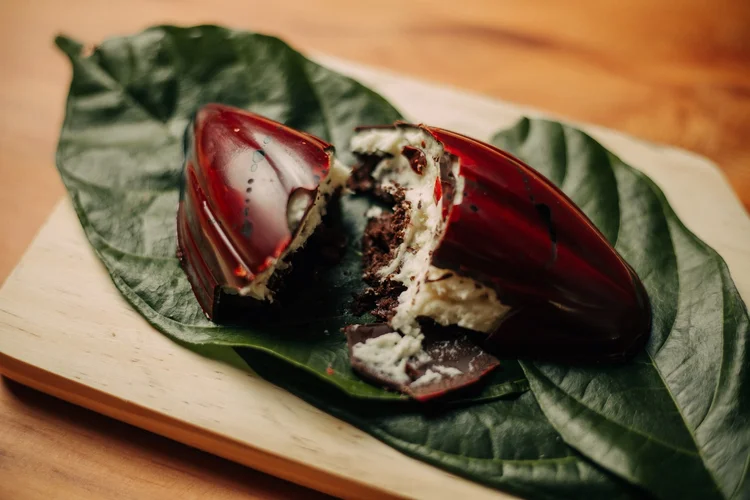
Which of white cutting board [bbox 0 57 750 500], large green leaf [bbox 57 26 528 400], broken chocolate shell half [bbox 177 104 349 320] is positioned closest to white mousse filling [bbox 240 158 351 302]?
broken chocolate shell half [bbox 177 104 349 320]

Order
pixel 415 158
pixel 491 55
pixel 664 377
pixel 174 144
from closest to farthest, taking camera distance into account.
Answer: pixel 664 377
pixel 415 158
pixel 174 144
pixel 491 55

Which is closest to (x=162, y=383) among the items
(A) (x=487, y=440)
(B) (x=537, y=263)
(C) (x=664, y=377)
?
(A) (x=487, y=440)

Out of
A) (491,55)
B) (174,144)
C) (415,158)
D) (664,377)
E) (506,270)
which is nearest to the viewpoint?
(506,270)

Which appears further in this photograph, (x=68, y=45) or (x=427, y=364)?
(x=68, y=45)

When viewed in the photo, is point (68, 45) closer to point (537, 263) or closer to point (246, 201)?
point (246, 201)

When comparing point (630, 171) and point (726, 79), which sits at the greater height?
point (726, 79)

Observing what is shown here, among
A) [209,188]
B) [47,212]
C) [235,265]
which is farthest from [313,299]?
[47,212]

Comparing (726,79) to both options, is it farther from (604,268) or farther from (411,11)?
(604,268)

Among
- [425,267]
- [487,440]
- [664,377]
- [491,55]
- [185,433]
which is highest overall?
[491,55]
